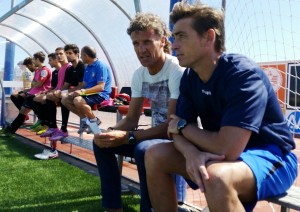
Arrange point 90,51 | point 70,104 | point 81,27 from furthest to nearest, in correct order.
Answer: point 81,27
point 90,51
point 70,104

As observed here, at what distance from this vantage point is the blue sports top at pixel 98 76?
17.8 ft

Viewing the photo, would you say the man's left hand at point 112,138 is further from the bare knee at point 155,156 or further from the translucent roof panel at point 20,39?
the translucent roof panel at point 20,39

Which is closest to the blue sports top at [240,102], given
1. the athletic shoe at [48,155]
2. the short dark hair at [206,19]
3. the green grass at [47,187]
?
the short dark hair at [206,19]

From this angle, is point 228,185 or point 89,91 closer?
point 228,185

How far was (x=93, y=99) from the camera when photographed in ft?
17.5

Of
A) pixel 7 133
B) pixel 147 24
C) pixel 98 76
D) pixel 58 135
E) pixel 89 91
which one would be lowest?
pixel 7 133

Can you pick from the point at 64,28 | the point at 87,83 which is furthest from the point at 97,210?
the point at 64,28

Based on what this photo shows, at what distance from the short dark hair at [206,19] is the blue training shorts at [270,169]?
23.7 inches

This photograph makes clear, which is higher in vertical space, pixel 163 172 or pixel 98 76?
pixel 98 76

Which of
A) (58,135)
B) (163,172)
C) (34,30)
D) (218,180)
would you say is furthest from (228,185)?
(34,30)

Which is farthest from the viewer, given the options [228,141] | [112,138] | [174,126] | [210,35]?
[112,138]

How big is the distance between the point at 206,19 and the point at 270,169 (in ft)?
2.74

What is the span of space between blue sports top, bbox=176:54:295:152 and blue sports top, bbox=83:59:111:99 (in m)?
3.48

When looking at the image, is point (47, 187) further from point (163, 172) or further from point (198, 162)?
point (198, 162)
